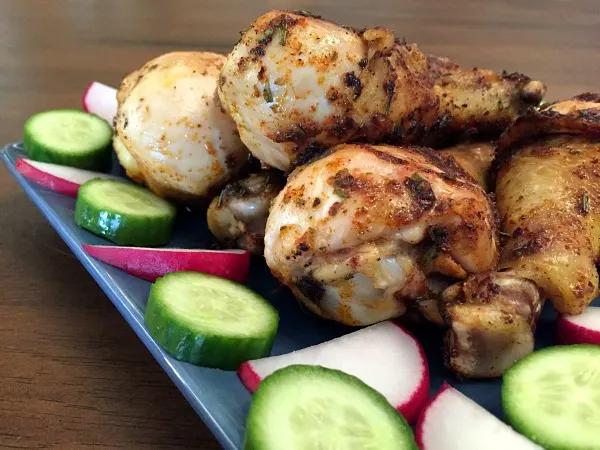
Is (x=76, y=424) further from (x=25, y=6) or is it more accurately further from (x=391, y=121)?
(x=25, y=6)

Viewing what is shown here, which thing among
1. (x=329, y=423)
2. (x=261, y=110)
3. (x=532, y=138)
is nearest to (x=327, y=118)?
(x=261, y=110)

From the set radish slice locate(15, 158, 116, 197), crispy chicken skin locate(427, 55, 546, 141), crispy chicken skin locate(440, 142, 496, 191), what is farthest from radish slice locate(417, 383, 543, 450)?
radish slice locate(15, 158, 116, 197)

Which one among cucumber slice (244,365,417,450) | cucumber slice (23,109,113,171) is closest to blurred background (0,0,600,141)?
cucumber slice (23,109,113,171)

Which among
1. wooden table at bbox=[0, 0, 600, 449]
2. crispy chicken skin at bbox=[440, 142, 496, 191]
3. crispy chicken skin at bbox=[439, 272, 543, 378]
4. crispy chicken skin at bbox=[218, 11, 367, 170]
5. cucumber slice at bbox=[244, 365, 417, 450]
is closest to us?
cucumber slice at bbox=[244, 365, 417, 450]

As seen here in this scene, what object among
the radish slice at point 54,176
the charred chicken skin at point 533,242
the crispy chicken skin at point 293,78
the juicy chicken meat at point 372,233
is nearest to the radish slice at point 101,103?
the radish slice at point 54,176

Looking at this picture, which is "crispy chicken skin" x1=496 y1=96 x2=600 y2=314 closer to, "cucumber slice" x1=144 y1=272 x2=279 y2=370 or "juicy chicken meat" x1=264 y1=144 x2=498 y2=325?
"juicy chicken meat" x1=264 y1=144 x2=498 y2=325

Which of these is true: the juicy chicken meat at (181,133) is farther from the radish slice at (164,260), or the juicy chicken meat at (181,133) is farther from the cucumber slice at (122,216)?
the radish slice at (164,260)

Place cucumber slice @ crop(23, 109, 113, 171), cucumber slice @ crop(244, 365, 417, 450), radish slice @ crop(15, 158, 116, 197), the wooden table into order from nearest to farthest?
cucumber slice @ crop(244, 365, 417, 450) < the wooden table < radish slice @ crop(15, 158, 116, 197) < cucumber slice @ crop(23, 109, 113, 171)

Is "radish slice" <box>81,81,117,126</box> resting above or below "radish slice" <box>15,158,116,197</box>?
above

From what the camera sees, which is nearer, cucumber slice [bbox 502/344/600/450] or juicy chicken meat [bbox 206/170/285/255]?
cucumber slice [bbox 502/344/600/450]
